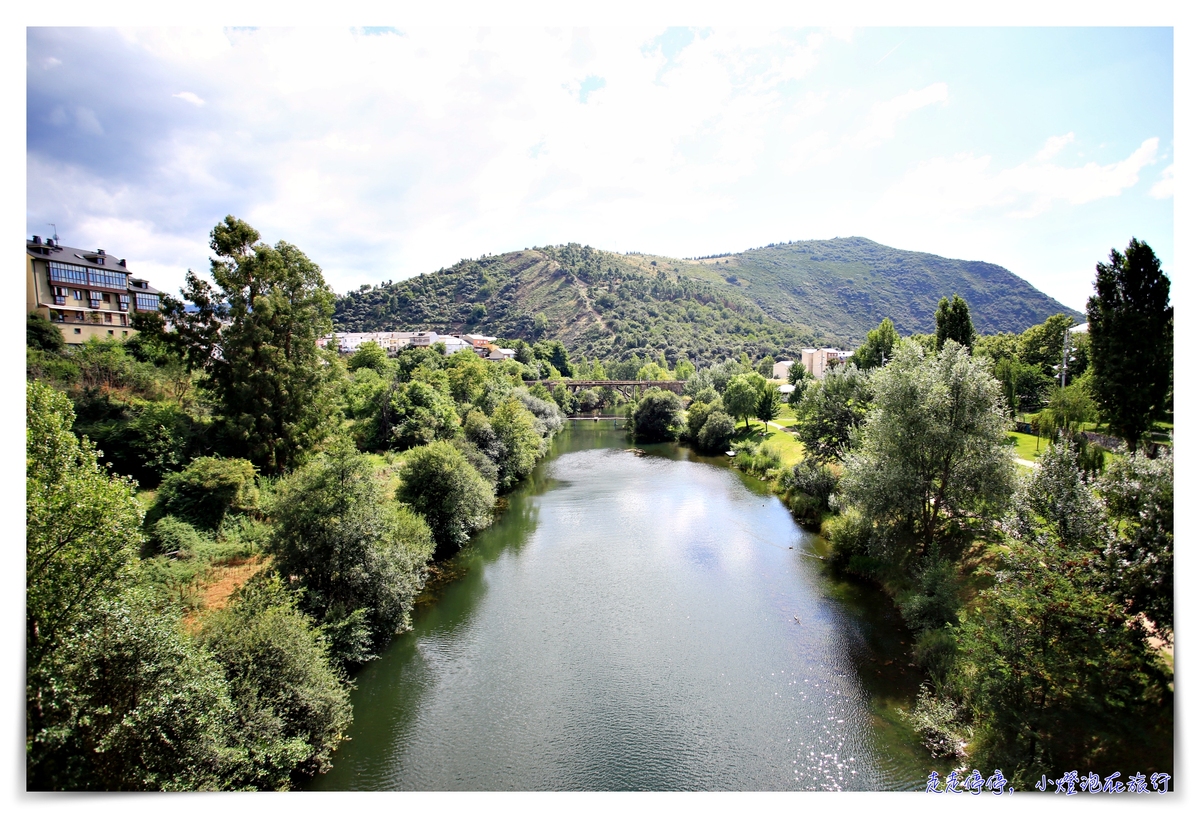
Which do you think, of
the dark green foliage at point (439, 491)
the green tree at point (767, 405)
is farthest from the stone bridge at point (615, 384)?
the dark green foliage at point (439, 491)

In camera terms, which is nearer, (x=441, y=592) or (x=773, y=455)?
(x=441, y=592)

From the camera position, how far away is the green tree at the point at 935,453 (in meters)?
15.5

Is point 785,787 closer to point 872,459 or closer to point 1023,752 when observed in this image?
point 1023,752

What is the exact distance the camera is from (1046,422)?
21062mm

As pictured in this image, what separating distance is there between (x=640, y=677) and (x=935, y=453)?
10.6 meters

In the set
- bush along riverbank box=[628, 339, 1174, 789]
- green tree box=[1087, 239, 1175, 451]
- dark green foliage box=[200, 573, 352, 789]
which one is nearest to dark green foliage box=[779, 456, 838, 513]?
bush along riverbank box=[628, 339, 1174, 789]

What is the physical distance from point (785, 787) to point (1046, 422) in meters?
18.7

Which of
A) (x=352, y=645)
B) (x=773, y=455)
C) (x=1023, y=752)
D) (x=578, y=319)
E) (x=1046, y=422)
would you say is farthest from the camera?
(x=578, y=319)

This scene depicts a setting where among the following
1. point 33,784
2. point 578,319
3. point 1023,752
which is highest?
point 578,319

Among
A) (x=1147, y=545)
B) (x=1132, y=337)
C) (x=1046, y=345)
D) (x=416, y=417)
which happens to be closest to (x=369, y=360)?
(x=416, y=417)

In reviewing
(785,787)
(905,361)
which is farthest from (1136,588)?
(905,361)

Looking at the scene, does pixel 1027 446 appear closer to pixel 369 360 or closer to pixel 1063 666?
pixel 1063 666

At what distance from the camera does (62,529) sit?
7250mm

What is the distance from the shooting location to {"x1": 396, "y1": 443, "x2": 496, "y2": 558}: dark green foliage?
21.2 metres
